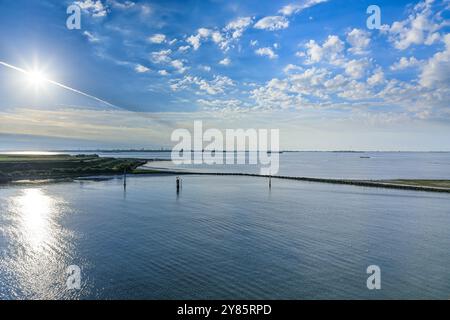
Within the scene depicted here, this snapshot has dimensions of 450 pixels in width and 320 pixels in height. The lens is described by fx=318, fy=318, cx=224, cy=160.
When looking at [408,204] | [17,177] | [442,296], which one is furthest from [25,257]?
[17,177]

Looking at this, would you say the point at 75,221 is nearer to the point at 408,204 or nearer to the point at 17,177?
the point at 408,204

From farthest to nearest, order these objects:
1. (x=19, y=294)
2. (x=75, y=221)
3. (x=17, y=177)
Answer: (x=17, y=177) → (x=75, y=221) → (x=19, y=294)

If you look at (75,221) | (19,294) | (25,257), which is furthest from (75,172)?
(19,294)

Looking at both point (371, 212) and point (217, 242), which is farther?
point (371, 212)

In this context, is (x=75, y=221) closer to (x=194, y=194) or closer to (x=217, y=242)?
(x=217, y=242)

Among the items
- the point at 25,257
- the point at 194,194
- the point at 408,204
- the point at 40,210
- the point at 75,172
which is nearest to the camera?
the point at 25,257

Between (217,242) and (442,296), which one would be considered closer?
(442,296)
